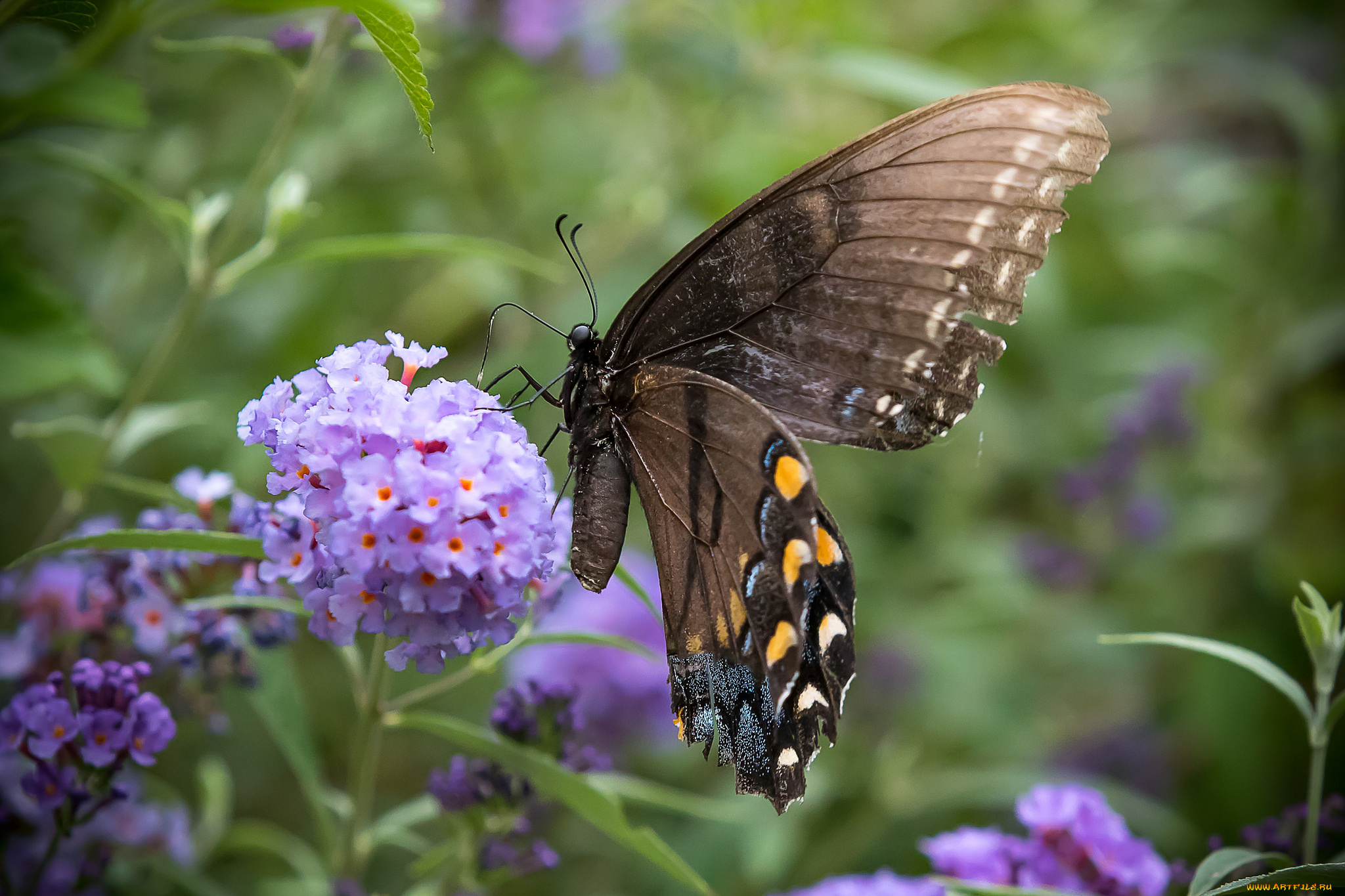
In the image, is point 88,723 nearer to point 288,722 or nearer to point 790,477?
point 288,722

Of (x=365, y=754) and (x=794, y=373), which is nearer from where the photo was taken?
(x=365, y=754)

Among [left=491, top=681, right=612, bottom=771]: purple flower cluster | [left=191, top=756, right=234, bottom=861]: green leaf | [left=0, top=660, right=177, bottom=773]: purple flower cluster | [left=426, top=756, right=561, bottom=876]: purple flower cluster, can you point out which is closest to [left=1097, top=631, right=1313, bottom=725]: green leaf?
[left=491, top=681, right=612, bottom=771]: purple flower cluster

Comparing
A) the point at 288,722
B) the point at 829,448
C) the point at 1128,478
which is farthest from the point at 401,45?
the point at 1128,478

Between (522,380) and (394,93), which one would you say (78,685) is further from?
(394,93)

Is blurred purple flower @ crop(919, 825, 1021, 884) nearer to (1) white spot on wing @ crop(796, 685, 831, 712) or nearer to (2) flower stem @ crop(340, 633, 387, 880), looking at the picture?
(1) white spot on wing @ crop(796, 685, 831, 712)

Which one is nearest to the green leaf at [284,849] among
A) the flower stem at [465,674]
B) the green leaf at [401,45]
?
the flower stem at [465,674]

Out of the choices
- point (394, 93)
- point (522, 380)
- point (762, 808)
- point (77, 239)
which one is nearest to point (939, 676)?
point (762, 808)
